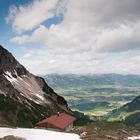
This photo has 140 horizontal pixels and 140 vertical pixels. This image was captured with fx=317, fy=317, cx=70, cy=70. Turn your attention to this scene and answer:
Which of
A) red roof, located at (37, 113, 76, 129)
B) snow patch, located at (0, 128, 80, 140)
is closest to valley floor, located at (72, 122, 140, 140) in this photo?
red roof, located at (37, 113, 76, 129)

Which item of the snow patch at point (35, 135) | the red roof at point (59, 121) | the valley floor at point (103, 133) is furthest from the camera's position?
the red roof at point (59, 121)

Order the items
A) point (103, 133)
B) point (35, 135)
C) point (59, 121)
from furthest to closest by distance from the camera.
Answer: point (59, 121) < point (103, 133) < point (35, 135)

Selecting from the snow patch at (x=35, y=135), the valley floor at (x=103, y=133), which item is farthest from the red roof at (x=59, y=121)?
the snow patch at (x=35, y=135)

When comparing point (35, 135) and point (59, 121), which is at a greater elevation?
point (59, 121)

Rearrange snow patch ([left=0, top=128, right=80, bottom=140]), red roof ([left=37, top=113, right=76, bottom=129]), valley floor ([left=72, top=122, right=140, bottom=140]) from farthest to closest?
red roof ([left=37, top=113, right=76, bottom=129])
valley floor ([left=72, top=122, right=140, bottom=140])
snow patch ([left=0, top=128, right=80, bottom=140])

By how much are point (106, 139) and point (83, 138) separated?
6.06m

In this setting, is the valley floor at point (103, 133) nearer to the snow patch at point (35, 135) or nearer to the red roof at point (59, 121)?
the red roof at point (59, 121)

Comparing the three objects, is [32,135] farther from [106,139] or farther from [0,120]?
[0,120]

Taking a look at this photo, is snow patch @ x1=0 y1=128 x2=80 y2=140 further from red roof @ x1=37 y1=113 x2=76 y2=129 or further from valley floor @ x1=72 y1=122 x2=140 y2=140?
red roof @ x1=37 y1=113 x2=76 y2=129

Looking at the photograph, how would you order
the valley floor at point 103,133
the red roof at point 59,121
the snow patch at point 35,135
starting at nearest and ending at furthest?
1. the snow patch at point 35,135
2. the valley floor at point 103,133
3. the red roof at point 59,121

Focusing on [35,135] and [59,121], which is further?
[59,121]

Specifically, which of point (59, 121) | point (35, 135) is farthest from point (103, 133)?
point (35, 135)

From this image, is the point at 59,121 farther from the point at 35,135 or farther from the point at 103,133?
the point at 35,135

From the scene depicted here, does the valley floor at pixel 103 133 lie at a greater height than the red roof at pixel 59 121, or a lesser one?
lesser
